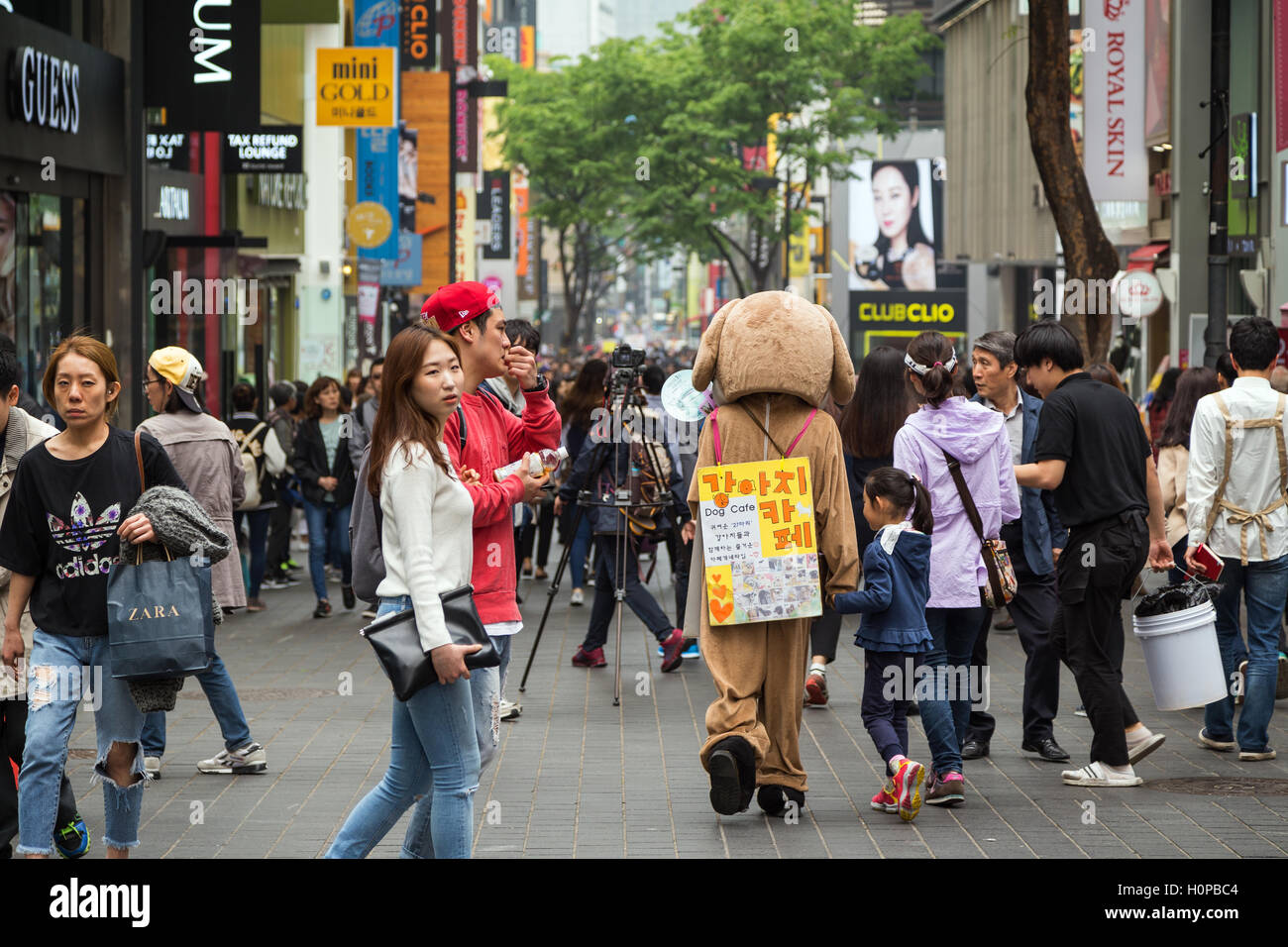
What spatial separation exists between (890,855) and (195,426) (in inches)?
188

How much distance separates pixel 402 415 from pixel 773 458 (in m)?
2.50

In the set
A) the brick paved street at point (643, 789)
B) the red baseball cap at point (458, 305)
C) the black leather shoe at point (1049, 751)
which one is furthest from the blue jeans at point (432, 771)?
the black leather shoe at point (1049, 751)

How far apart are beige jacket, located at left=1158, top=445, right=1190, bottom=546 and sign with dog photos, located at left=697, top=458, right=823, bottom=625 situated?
392cm

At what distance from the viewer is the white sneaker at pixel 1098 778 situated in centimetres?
793

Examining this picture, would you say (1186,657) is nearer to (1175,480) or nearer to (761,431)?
(761,431)

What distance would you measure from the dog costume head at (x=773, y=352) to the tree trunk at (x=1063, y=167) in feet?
28.7

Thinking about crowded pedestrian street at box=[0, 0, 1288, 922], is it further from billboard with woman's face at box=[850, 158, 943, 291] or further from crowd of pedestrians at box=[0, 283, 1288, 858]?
billboard with woman's face at box=[850, 158, 943, 291]

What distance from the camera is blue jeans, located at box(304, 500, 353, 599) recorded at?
1464 cm

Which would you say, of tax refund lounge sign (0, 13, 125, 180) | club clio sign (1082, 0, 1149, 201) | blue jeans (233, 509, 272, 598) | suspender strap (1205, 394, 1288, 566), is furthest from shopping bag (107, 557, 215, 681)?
club clio sign (1082, 0, 1149, 201)

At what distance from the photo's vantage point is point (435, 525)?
5.16 metres

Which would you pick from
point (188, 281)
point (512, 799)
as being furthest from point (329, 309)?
point (512, 799)

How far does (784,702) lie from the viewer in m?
7.27

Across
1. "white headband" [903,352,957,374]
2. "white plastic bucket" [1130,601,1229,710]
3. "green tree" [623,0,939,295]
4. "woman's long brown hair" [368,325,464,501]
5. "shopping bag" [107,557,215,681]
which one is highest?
"green tree" [623,0,939,295]
